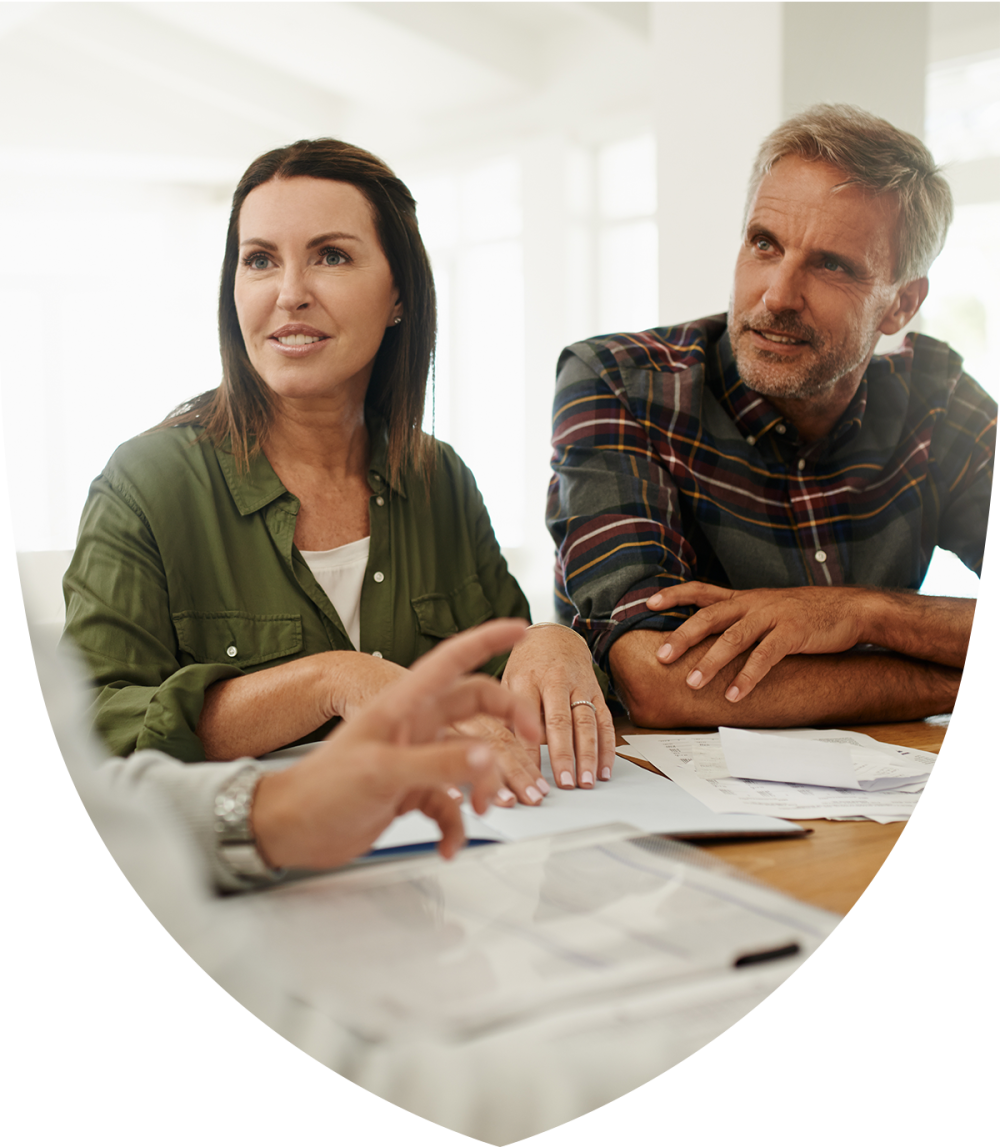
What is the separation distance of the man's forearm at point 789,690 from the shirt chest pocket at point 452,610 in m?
0.15

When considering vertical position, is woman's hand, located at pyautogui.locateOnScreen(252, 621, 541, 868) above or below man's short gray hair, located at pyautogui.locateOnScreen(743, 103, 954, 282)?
below

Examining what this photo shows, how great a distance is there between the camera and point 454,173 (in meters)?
0.41

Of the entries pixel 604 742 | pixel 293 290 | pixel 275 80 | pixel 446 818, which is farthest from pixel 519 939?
pixel 275 80

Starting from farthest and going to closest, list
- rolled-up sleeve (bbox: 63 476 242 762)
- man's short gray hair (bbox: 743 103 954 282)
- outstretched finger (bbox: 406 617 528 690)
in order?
man's short gray hair (bbox: 743 103 954 282), rolled-up sleeve (bbox: 63 476 242 762), outstretched finger (bbox: 406 617 528 690)

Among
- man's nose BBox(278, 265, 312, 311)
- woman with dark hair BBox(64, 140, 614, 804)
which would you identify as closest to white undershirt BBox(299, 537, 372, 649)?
woman with dark hair BBox(64, 140, 614, 804)

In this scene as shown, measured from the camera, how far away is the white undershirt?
40cm

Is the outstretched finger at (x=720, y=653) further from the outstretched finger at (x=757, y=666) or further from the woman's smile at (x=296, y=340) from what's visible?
the woman's smile at (x=296, y=340)

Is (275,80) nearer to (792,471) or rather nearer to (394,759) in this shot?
(394,759)

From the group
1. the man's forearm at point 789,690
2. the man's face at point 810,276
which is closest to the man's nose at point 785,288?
the man's face at point 810,276

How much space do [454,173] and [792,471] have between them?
1.16 feet

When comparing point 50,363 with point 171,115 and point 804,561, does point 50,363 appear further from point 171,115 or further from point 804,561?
point 804,561

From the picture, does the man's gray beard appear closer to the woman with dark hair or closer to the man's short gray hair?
the man's short gray hair

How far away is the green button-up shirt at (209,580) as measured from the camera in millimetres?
354

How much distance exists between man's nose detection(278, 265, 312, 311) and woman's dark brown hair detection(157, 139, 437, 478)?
0.07 feet
